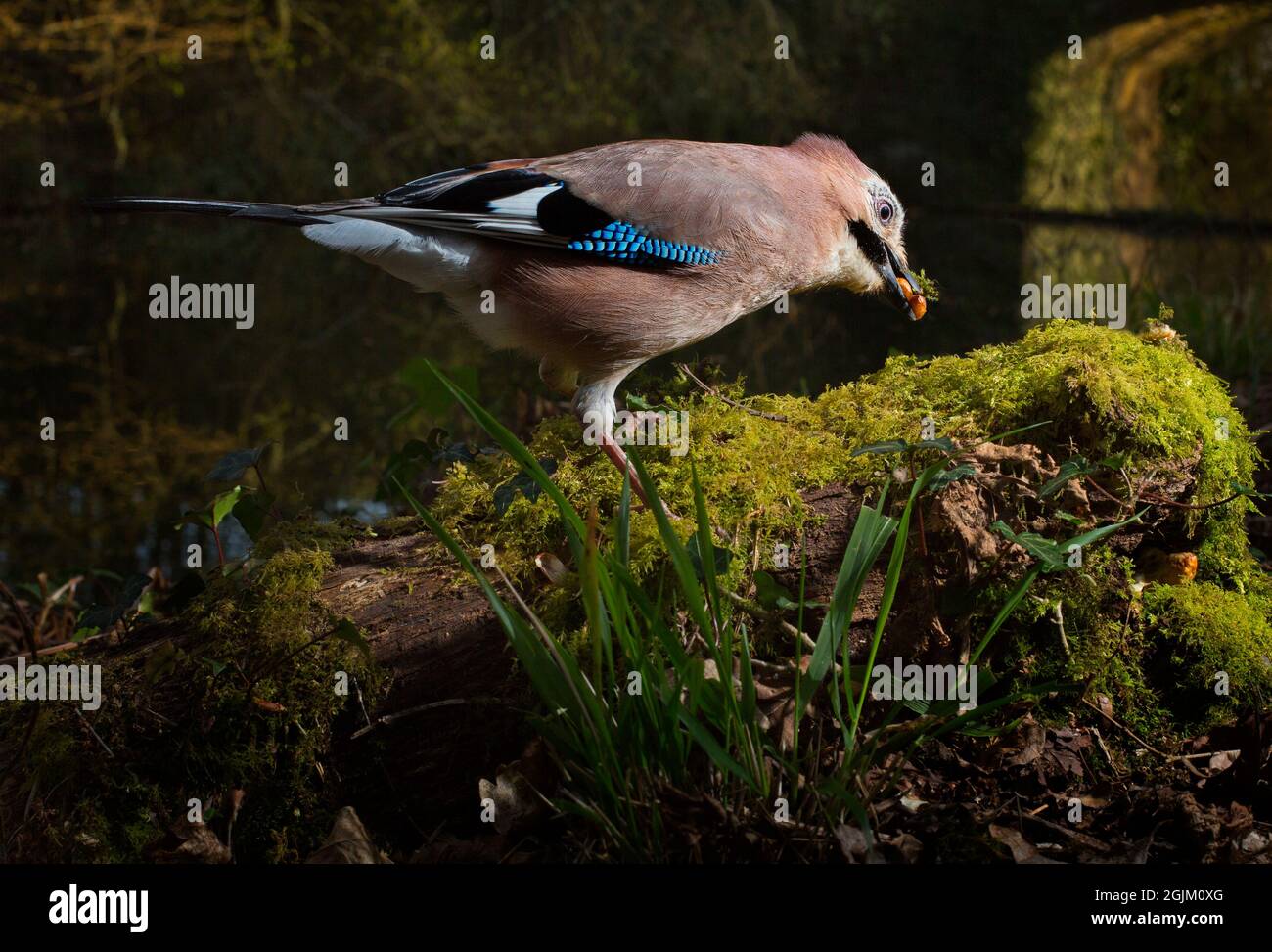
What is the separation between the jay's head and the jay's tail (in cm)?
178

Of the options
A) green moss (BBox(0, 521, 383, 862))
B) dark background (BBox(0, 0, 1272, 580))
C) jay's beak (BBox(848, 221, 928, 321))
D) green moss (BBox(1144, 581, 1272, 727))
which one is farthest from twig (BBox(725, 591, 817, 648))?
dark background (BBox(0, 0, 1272, 580))

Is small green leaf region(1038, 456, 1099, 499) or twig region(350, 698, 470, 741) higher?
small green leaf region(1038, 456, 1099, 499)

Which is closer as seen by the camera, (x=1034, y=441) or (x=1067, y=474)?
(x=1067, y=474)

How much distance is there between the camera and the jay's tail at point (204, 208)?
3.26 m

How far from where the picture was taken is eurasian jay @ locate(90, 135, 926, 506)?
375cm

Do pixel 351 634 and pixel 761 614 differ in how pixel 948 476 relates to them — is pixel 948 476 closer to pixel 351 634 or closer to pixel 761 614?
pixel 761 614

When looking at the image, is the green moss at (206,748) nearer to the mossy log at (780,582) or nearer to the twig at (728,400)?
the mossy log at (780,582)

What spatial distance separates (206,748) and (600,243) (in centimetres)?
189

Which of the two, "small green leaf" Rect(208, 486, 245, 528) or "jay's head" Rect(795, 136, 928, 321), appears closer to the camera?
"small green leaf" Rect(208, 486, 245, 528)

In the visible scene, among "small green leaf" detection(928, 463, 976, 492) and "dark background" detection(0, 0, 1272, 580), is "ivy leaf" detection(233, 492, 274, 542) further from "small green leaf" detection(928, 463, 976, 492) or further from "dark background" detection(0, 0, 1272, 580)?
"dark background" detection(0, 0, 1272, 580)

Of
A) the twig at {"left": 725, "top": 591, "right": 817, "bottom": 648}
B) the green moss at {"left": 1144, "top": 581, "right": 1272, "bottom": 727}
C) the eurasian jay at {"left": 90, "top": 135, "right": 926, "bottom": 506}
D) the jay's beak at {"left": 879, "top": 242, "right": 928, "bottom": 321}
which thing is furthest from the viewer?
the jay's beak at {"left": 879, "top": 242, "right": 928, "bottom": 321}

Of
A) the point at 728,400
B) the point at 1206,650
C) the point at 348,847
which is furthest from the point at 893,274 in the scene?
the point at 348,847

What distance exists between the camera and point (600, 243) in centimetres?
379
